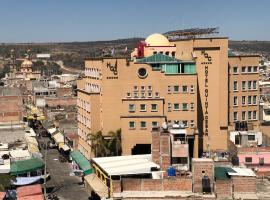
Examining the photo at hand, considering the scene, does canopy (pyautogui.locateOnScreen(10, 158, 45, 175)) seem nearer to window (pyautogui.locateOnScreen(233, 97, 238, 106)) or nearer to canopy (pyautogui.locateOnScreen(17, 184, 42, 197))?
canopy (pyautogui.locateOnScreen(17, 184, 42, 197))

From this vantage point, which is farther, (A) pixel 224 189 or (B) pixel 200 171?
(B) pixel 200 171

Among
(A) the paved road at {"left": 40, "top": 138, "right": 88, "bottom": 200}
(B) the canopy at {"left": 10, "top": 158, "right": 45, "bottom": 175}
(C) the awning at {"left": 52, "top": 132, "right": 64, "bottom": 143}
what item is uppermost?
(B) the canopy at {"left": 10, "top": 158, "right": 45, "bottom": 175}

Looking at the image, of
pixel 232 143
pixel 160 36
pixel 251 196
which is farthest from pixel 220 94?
pixel 251 196

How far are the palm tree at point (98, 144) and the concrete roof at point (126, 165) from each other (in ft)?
43.8

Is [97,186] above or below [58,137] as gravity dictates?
above

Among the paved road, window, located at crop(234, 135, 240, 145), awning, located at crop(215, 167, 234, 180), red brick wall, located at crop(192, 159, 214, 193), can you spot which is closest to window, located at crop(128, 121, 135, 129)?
the paved road

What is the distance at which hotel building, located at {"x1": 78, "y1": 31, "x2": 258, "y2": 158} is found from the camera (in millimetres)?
60781

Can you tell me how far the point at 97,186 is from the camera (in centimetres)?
4556

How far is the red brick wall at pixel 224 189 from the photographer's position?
3581 centimetres

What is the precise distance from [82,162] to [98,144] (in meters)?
3.26

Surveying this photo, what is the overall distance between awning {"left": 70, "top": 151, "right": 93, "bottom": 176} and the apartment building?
19.2 meters

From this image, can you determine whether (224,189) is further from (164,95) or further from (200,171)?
(164,95)

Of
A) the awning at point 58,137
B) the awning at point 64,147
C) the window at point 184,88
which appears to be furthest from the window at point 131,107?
the awning at point 58,137

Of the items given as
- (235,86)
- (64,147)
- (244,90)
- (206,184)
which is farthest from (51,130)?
(206,184)
